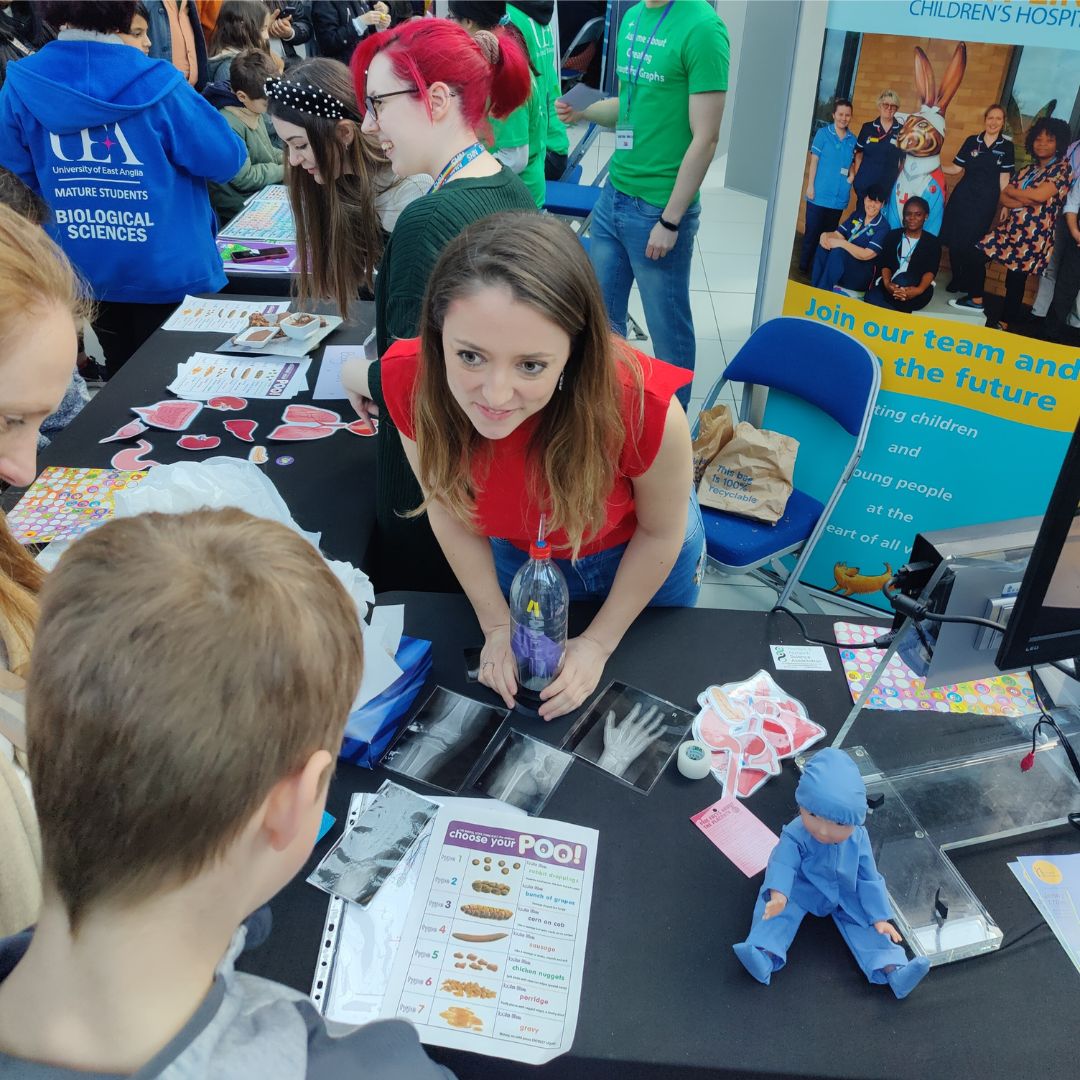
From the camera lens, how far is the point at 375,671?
4.46 feet

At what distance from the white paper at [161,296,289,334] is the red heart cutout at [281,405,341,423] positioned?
0.54 metres

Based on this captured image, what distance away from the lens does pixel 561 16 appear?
22.7 feet

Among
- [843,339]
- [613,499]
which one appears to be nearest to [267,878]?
[613,499]

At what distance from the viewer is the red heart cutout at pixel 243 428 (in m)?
2.20

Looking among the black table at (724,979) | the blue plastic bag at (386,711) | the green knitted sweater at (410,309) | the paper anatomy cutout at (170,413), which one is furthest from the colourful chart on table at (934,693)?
the paper anatomy cutout at (170,413)

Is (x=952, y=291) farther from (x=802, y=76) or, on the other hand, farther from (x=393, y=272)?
(x=393, y=272)

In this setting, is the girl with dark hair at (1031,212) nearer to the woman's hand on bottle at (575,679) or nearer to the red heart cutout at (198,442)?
the woman's hand on bottle at (575,679)

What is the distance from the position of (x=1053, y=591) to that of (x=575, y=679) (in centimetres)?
71

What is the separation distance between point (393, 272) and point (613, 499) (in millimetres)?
654

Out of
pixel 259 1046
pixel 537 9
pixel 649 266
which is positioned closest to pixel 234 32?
pixel 537 9

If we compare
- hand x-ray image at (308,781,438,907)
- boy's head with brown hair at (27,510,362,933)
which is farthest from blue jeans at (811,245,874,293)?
boy's head with brown hair at (27,510,362,933)

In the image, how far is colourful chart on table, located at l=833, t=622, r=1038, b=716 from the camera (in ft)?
4.83

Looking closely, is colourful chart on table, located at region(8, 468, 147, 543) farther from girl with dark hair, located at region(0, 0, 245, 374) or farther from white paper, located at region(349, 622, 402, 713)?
girl with dark hair, located at region(0, 0, 245, 374)

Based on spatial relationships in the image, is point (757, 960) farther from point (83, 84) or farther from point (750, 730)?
point (83, 84)
